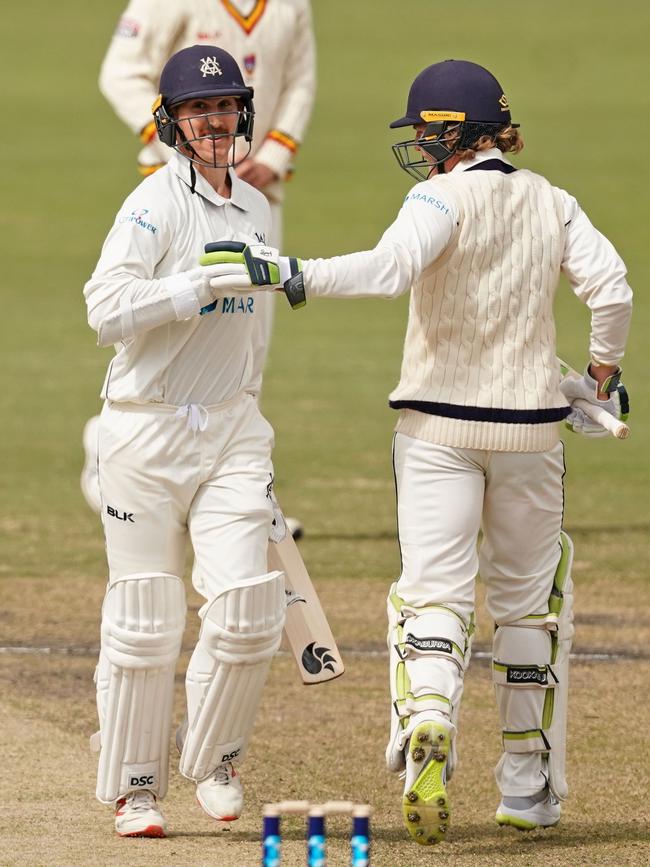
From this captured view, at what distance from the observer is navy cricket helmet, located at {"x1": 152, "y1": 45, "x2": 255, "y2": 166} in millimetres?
5047

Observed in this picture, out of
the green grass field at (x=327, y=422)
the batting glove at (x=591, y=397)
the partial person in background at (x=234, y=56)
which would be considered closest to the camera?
the batting glove at (x=591, y=397)

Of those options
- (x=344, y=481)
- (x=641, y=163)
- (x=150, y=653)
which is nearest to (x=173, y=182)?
(x=150, y=653)

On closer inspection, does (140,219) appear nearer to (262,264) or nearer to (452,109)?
(262,264)

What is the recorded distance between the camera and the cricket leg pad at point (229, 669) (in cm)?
486

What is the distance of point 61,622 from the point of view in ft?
24.3

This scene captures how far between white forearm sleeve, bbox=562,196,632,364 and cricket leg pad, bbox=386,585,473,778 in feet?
2.91

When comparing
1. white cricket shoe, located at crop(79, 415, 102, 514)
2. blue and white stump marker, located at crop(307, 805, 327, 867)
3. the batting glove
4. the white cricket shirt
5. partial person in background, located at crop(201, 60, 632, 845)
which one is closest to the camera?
blue and white stump marker, located at crop(307, 805, 327, 867)

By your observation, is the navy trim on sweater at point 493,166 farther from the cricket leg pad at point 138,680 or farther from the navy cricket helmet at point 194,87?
the cricket leg pad at point 138,680

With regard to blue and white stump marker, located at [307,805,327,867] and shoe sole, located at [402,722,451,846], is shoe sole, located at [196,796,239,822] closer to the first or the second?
shoe sole, located at [402,722,451,846]

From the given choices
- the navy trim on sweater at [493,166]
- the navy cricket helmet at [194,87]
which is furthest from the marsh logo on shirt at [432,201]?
the navy cricket helmet at [194,87]

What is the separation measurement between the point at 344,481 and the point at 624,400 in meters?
5.01

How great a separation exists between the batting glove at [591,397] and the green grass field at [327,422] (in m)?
1.07

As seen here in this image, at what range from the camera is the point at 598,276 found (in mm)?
5062

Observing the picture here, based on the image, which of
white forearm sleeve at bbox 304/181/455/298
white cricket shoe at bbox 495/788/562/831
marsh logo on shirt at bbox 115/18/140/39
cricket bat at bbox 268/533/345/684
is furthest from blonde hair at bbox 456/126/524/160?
marsh logo on shirt at bbox 115/18/140/39
